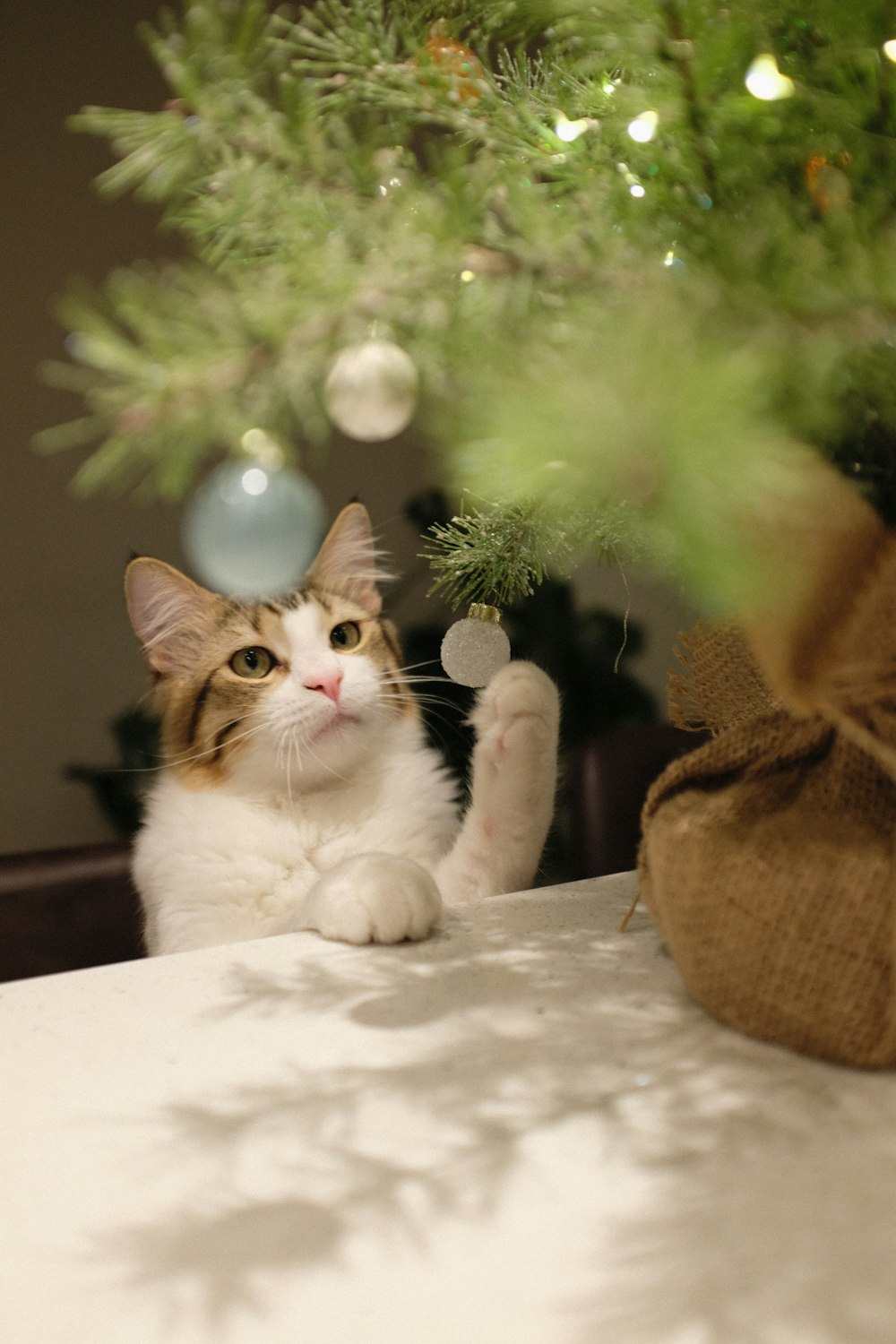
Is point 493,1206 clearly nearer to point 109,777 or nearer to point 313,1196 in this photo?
point 313,1196

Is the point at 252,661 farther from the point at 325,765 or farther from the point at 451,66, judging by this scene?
the point at 451,66

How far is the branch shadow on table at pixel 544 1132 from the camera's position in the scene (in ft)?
0.97

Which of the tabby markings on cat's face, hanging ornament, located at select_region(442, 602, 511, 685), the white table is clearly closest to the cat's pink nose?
the tabby markings on cat's face

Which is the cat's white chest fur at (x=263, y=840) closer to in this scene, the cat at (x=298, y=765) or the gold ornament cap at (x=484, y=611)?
the cat at (x=298, y=765)

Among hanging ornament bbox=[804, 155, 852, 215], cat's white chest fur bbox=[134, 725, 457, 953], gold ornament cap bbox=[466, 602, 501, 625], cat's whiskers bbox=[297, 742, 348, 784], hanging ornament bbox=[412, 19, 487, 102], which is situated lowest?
cat's white chest fur bbox=[134, 725, 457, 953]

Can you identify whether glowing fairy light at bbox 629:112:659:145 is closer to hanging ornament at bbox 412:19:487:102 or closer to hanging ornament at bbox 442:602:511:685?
hanging ornament at bbox 412:19:487:102

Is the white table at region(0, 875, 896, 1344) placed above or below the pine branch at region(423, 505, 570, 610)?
below

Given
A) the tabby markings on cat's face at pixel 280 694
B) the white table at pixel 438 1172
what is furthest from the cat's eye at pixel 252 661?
the white table at pixel 438 1172

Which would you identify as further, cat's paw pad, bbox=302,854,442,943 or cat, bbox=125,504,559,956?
cat, bbox=125,504,559,956

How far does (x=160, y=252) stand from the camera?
1.41 metres

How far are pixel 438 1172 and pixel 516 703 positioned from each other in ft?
1.80

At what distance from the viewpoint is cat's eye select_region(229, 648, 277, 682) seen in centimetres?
105

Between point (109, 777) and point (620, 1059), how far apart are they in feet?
3.84

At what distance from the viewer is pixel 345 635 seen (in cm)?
111
